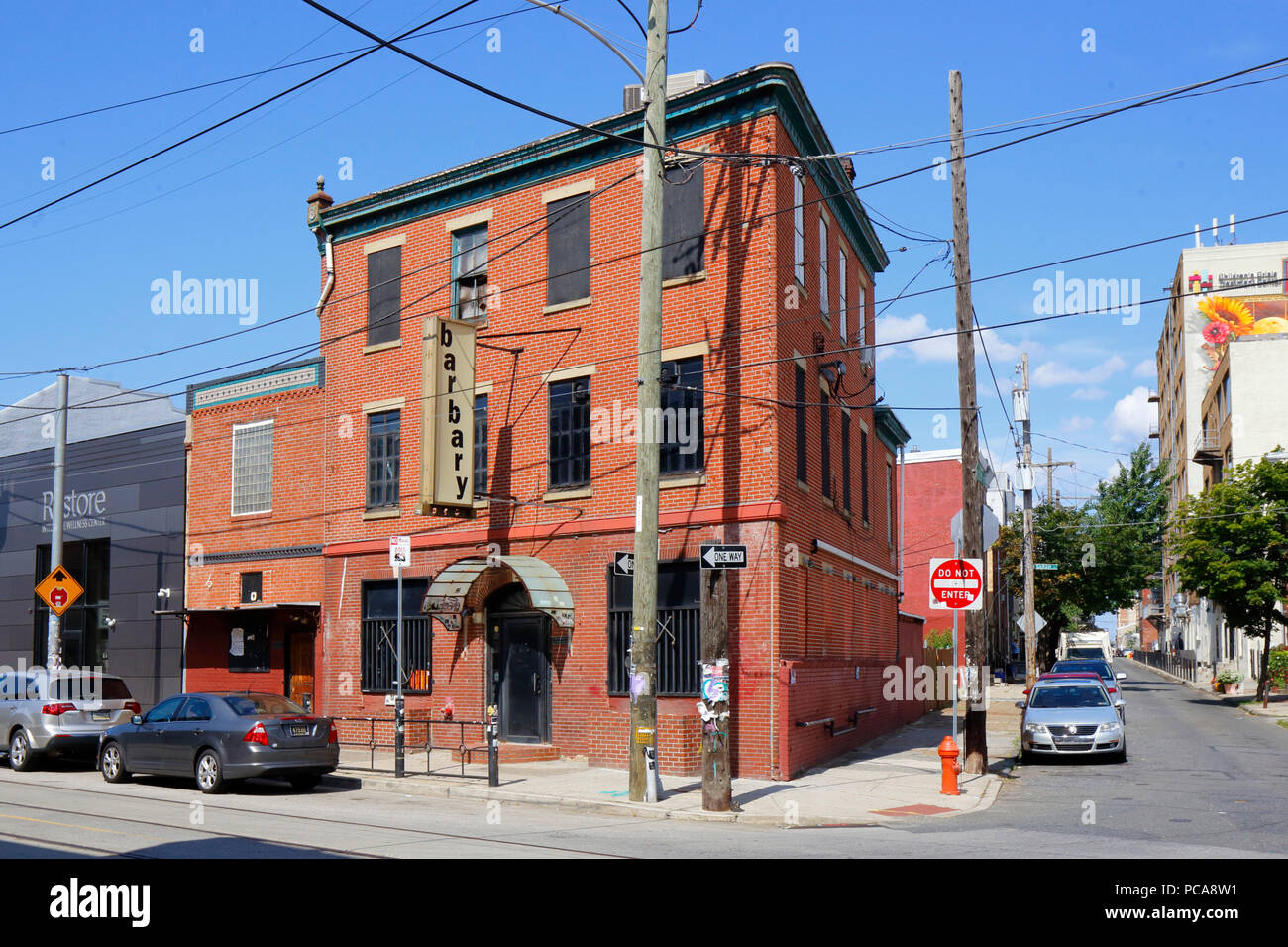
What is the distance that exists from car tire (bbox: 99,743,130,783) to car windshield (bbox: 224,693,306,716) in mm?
2647

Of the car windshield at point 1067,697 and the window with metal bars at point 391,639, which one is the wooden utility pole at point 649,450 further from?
the car windshield at point 1067,697

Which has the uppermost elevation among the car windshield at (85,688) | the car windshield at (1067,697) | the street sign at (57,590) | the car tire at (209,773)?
the street sign at (57,590)

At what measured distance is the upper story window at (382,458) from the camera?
23484 millimetres

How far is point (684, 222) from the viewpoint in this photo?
65.8 feet

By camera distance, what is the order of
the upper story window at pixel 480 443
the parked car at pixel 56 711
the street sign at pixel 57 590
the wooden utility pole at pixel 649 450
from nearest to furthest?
the wooden utility pole at pixel 649 450 < the parked car at pixel 56 711 < the upper story window at pixel 480 443 < the street sign at pixel 57 590

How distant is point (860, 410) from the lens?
88.9ft

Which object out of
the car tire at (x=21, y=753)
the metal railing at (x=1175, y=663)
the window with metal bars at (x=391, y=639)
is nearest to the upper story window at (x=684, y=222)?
the window with metal bars at (x=391, y=639)

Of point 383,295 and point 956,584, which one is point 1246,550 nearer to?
point 956,584

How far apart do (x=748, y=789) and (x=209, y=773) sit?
7.94m

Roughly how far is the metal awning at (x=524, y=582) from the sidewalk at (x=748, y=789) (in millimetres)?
2665

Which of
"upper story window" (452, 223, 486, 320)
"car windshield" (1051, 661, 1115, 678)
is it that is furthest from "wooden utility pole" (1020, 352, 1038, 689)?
"upper story window" (452, 223, 486, 320)

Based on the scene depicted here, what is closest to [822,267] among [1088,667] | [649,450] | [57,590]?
[649,450]
